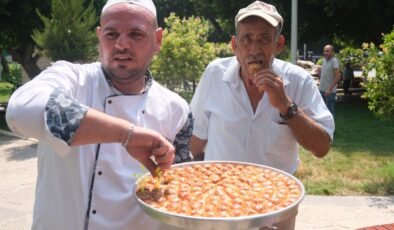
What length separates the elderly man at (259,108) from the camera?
2.59 meters

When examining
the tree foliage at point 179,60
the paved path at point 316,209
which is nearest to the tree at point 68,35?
the tree foliage at point 179,60

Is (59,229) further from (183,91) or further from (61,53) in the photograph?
(61,53)

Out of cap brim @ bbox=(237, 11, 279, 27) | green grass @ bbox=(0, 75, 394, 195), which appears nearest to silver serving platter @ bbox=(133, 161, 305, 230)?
cap brim @ bbox=(237, 11, 279, 27)

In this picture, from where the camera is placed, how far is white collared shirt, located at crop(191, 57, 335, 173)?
8.92ft

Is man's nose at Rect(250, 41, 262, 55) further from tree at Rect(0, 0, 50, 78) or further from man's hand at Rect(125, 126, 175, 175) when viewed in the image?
tree at Rect(0, 0, 50, 78)

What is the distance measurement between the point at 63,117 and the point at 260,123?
1520 mm

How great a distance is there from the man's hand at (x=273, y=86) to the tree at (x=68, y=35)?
27.4 ft

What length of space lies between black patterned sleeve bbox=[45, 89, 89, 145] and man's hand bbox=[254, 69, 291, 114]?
1160mm

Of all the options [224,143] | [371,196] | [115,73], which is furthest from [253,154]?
[371,196]

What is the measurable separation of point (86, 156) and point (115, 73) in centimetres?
37

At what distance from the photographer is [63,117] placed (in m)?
1.45

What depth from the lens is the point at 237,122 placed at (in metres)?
2.77

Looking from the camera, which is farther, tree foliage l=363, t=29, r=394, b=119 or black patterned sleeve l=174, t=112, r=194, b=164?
tree foliage l=363, t=29, r=394, b=119

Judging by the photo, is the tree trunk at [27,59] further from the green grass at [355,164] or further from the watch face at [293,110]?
the watch face at [293,110]
